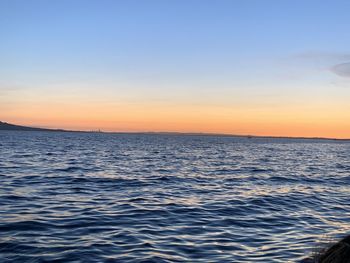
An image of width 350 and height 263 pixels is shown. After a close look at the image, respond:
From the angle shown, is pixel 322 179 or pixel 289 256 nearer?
pixel 289 256

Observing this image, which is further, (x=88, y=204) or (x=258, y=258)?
(x=88, y=204)

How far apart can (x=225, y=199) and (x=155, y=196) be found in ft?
12.5

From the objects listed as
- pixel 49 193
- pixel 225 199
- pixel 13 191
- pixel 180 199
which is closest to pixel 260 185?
pixel 225 199

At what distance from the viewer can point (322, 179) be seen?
34.2 metres

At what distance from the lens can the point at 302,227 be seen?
15352mm

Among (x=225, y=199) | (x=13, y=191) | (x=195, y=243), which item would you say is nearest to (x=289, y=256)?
(x=195, y=243)

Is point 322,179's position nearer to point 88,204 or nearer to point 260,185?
point 260,185

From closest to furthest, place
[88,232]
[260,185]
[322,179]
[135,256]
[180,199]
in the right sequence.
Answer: [135,256] < [88,232] < [180,199] < [260,185] < [322,179]

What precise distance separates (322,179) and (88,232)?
2623 centimetres

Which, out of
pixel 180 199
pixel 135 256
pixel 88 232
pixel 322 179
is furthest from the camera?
pixel 322 179

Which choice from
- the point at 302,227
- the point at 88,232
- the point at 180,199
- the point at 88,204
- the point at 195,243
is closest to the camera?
the point at 195,243

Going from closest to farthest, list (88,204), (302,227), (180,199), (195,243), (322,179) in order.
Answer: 1. (195,243)
2. (302,227)
3. (88,204)
4. (180,199)
5. (322,179)

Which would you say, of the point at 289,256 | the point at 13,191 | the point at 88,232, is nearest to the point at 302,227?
the point at 289,256

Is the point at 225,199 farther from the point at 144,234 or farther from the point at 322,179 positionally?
the point at 322,179
